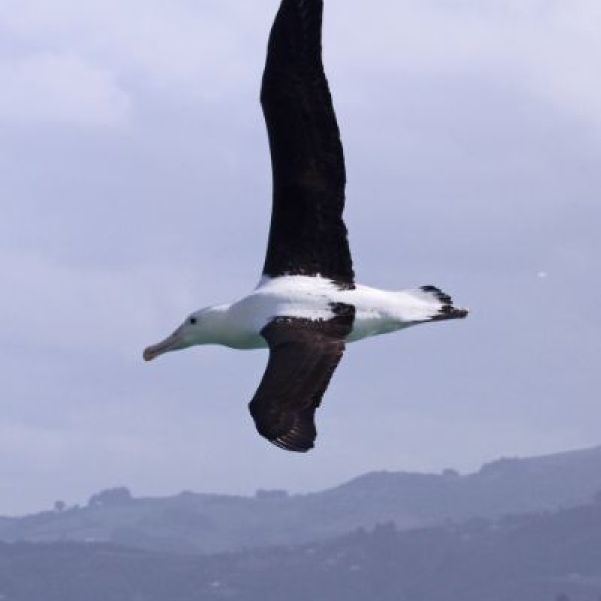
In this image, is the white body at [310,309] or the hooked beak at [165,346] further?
the hooked beak at [165,346]

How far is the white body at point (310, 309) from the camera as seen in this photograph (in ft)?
74.6

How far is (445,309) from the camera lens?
76.7ft

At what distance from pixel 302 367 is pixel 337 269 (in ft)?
12.5

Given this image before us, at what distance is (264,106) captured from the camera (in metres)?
24.3

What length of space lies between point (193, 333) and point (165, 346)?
0.77m

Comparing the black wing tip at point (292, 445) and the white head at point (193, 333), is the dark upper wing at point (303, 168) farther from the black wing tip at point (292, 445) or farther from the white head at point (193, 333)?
the black wing tip at point (292, 445)

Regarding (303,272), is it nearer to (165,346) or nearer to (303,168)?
(303,168)

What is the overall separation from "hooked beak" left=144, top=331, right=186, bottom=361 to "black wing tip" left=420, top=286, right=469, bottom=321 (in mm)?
3444

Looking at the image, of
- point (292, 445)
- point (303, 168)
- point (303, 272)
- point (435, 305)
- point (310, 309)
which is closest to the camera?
point (292, 445)

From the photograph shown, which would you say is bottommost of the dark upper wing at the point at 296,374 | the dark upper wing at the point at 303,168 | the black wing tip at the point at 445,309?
the dark upper wing at the point at 296,374

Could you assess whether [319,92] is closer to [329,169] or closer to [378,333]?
[329,169]

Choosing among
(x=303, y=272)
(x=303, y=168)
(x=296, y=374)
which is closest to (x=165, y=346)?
(x=303, y=272)

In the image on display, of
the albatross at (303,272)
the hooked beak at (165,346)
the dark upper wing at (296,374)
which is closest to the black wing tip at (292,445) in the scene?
the dark upper wing at (296,374)

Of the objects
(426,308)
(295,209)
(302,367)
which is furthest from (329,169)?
(302,367)
